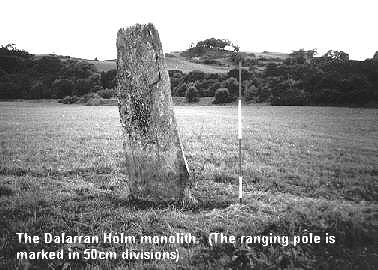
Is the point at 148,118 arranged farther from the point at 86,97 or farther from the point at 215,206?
the point at 86,97

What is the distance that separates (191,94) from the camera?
6969 cm

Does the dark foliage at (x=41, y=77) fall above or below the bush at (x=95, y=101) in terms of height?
above

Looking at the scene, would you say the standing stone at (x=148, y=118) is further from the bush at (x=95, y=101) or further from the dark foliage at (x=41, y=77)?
the dark foliage at (x=41, y=77)

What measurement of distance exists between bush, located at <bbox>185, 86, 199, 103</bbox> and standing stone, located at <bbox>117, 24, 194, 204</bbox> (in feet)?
201

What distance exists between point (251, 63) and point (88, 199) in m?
76.7

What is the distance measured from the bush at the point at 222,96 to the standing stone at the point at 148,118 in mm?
57888

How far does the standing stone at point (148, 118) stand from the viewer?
27.0 ft

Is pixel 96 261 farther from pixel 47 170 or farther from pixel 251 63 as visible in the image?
pixel 251 63

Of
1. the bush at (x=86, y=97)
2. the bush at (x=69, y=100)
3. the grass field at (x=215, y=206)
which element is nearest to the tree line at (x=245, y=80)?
the bush at (x=86, y=97)

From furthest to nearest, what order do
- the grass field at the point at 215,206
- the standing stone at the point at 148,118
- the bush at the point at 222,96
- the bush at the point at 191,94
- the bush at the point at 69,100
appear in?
the bush at the point at 69,100 < the bush at the point at 191,94 < the bush at the point at 222,96 < the standing stone at the point at 148,118 < the grass field at the point at 215,206

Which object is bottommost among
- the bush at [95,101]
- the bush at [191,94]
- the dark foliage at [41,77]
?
the bush at [95,101]

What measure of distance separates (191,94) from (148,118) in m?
61.8

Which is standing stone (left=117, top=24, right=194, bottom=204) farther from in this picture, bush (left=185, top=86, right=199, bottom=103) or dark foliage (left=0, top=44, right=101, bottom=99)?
dark foliage (left=0, top=44, right=101, bottom=99)

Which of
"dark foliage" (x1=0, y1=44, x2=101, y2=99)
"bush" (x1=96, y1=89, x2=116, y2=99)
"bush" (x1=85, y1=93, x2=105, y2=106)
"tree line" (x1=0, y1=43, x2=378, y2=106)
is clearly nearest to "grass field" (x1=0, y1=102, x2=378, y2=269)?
"tree line" (x1=0, y1=43, x2=378, y2=106)
